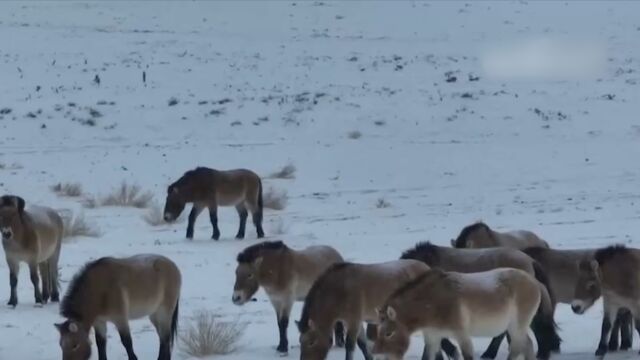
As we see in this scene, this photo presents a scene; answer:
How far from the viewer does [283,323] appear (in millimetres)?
11766

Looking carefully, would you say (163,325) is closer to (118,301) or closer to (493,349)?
(118,301)

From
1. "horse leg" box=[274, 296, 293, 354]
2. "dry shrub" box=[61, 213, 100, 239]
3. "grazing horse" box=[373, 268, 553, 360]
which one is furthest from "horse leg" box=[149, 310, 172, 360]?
"dry shrub" box=[61, 213, 100, 239]

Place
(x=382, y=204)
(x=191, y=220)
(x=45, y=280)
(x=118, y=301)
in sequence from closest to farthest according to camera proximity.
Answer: (x=118, y=301), (x=45, y=280), (x=191, y=220), (x=382, y=204)

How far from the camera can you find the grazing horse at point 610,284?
427 inches

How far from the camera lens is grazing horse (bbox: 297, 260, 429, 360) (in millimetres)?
10023

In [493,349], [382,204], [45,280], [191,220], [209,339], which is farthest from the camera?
[382,204]

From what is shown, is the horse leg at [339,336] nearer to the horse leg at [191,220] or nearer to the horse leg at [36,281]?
the horse leg at [36,281]

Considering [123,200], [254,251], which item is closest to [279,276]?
[254,251]

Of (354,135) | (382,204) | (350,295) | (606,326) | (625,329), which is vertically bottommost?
(382,204)

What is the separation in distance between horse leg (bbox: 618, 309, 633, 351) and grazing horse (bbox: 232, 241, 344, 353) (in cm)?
254

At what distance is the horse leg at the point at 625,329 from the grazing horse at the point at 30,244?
246 inches

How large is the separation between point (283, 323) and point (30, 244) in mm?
3644

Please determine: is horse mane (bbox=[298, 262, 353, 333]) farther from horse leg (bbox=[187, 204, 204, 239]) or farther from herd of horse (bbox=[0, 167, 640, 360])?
horse leg (bbox=[187, 204, 204, 239])

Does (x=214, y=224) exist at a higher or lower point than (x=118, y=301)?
lower
